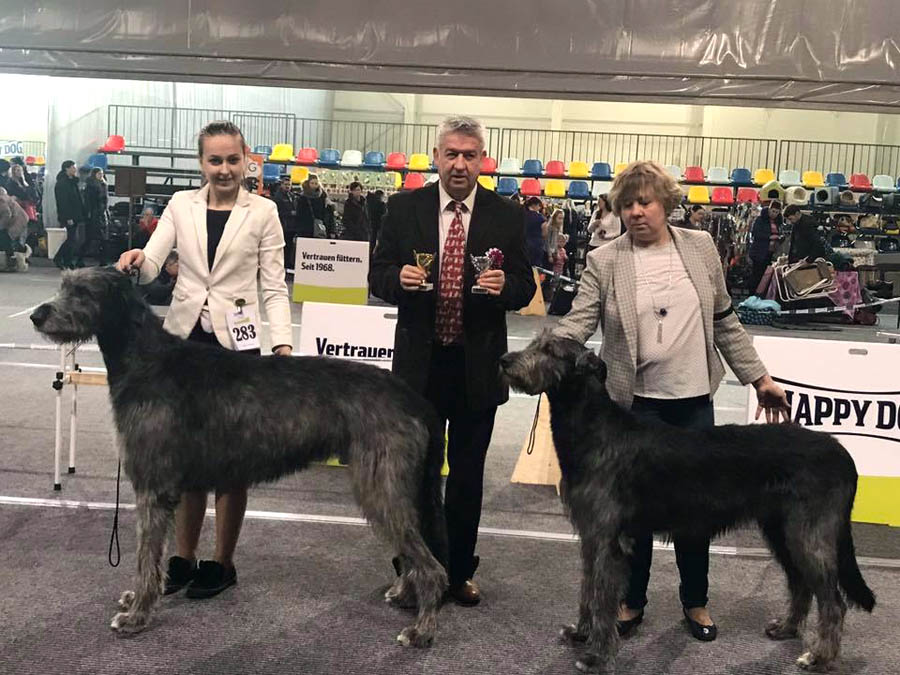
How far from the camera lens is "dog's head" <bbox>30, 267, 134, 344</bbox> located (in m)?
2.75

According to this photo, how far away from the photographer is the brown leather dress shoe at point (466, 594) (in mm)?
3225

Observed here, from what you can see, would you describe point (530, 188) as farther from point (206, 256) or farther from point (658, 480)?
point (658, 480)

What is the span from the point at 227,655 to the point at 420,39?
12.3 ft

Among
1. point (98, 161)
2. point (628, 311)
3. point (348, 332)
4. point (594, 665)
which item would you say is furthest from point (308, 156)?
point (594, 665)

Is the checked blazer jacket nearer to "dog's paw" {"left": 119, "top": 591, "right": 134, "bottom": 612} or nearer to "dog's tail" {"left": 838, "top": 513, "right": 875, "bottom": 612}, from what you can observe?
"dog's tail" {"left": 838, "top": 513, "right": 875, "bottom": 612}

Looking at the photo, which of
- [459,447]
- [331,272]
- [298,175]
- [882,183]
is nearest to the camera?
[459,447]

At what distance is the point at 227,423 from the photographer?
9.23 ft

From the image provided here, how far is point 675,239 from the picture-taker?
2.92 m

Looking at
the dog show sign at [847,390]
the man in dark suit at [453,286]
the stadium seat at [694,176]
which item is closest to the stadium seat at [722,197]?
the stadium seat at [694,176]

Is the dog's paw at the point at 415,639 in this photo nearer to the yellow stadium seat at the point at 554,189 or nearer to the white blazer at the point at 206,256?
the white blazer at the point at 206,256

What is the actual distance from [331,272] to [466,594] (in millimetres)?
5471

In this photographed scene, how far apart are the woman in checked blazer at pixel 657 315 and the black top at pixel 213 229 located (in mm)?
1251

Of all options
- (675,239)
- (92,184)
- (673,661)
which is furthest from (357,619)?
(92,184)

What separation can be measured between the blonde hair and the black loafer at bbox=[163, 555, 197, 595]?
2065 millimetres
